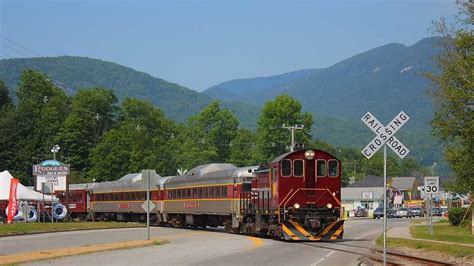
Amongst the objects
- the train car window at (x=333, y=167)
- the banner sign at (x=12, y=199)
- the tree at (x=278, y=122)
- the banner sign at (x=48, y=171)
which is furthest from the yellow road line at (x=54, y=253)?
the tree at (x=278, y=122)

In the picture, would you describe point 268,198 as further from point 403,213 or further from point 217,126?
point 217,126

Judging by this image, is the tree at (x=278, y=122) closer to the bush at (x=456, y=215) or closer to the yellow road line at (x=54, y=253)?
the bush at (x=456, y=215)

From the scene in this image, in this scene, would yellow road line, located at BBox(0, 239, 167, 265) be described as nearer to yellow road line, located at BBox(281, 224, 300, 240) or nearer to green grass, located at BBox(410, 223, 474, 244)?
yellow road line, located at BBox(281, 224, 300, 240)

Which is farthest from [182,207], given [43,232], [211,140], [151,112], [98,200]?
[151,112]

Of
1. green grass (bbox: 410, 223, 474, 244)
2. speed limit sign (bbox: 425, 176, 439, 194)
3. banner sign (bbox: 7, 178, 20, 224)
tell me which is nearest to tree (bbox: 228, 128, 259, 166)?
banner sign (bbox: 7, 178, 20, 224)

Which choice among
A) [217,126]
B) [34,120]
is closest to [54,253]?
[217,126]

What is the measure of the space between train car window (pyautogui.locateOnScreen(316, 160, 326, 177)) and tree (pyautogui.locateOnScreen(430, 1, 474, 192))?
305 inches

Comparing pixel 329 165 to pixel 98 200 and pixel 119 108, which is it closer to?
pixel 98 200

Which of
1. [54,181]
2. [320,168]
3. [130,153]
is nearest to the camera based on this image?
[320,168]

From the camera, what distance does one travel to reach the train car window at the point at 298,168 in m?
35.0

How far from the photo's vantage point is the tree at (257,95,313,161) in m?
104

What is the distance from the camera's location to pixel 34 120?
423ft

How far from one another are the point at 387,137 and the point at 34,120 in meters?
116

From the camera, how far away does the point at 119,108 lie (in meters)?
134
